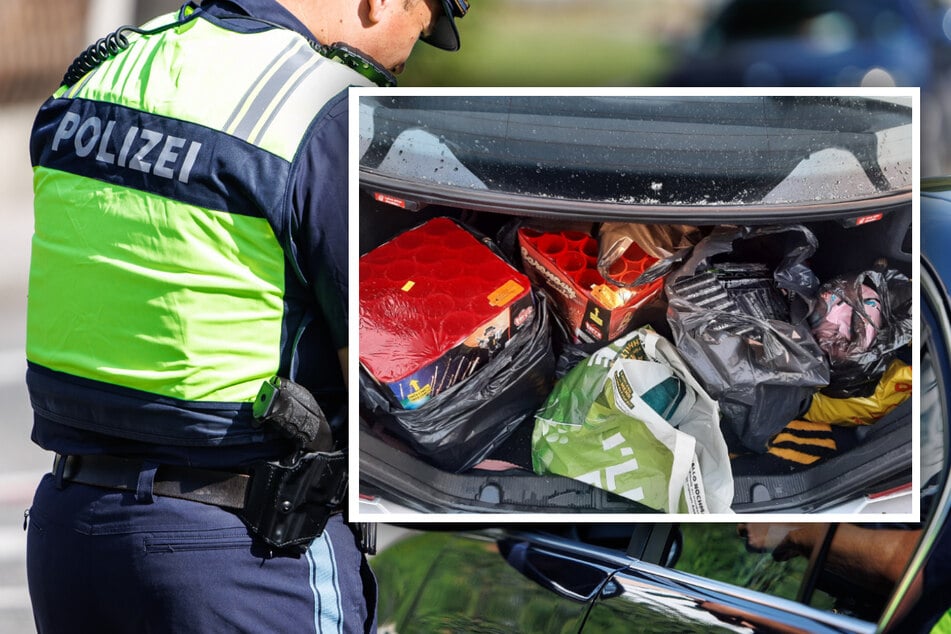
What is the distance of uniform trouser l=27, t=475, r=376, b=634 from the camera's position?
1575mm

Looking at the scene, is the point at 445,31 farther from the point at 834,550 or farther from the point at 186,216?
the point at 834,550

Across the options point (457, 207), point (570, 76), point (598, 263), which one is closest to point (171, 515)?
point (457, 207)

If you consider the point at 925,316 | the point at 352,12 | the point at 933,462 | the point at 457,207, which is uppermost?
the point at 352,12

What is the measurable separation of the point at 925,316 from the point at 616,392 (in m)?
0.49

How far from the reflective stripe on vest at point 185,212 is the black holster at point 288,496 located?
0.13 metres

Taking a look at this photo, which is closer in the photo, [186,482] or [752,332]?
[186,482]

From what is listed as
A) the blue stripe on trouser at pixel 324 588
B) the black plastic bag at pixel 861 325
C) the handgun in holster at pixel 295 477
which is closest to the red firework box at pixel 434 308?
the handgun in holster at pixel 295 477

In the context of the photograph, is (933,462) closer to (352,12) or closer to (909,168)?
(909,168)

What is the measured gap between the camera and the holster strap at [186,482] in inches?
62.9

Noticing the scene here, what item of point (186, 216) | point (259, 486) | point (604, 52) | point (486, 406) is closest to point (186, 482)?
point (259, 486)

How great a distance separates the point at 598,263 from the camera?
1.84 meters

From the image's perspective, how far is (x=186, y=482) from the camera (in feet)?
5.25

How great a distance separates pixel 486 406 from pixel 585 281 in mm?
280

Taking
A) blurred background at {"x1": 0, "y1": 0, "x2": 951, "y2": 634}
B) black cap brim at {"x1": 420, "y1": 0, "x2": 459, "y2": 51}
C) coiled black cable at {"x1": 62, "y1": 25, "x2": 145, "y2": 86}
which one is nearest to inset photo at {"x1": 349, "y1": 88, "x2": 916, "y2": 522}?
black cap brim at {"x1": 420, "y1": 0, "x2": 459, "y2": 51}
